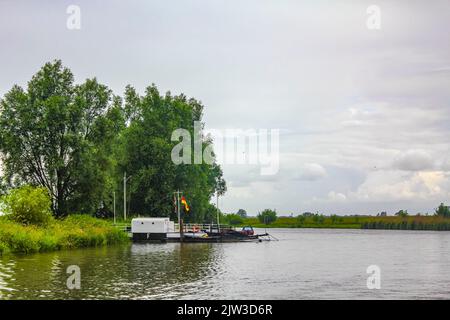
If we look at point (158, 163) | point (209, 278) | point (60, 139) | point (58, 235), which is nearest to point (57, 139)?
point (60, 139)

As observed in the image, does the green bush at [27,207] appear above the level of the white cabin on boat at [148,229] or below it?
above

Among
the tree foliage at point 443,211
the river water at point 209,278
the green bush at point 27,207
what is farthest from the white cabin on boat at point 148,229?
the tree foliage at point 443,211

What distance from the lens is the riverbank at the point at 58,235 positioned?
4581cm

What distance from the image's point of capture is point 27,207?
2092 inches

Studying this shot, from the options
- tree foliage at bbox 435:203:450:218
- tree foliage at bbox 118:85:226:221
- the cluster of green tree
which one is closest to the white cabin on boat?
the cluster of green tree

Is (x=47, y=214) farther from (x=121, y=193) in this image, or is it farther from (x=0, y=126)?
(x=121, y=193)

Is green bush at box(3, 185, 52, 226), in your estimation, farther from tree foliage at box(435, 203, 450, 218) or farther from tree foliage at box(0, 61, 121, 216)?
tree foliage at box(435, 203, 450, 218)

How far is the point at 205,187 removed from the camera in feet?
306

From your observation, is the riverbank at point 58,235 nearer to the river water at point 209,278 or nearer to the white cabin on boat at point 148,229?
the river water at point 209,278

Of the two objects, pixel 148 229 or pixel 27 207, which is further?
pixel 148 229

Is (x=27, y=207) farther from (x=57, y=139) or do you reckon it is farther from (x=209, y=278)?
(x=209, y=278)

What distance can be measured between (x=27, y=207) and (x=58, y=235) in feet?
13.4

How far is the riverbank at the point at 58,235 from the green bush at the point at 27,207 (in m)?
1.03
